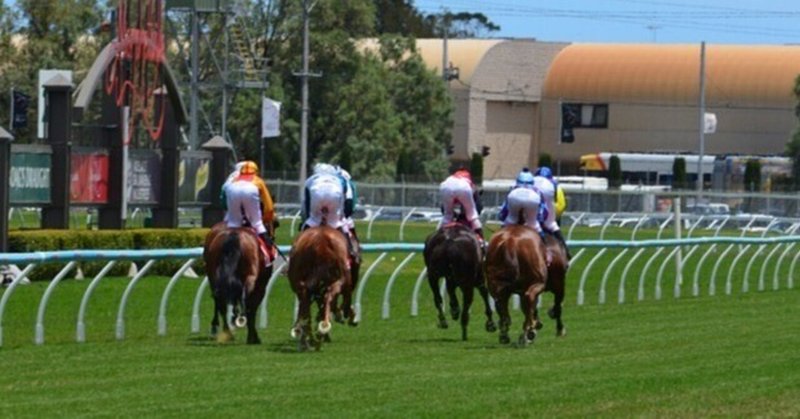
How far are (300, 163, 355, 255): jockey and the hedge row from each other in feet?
35.0

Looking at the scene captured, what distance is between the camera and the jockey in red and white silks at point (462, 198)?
16.8m

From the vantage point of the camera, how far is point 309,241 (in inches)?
573

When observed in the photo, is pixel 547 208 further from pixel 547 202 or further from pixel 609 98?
pixel 609 98

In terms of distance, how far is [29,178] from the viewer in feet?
92.8

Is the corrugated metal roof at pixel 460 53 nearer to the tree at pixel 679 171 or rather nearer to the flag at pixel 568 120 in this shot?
the flag at pixel 568 120

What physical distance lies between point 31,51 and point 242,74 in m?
12.8

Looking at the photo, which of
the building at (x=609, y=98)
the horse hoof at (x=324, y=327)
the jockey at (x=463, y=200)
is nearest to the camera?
the horse hoof at (x=324, y=327)

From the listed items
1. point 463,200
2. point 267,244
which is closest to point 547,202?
point 463,200

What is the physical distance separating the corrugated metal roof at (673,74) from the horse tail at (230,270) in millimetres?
62894

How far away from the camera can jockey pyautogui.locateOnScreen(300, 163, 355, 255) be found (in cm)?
1506

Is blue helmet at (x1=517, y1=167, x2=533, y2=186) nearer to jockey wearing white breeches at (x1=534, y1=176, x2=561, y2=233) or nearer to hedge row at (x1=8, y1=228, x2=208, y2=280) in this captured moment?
jockey wearing white breeches at (x1=534, y1=176, x2=561, y2=233)

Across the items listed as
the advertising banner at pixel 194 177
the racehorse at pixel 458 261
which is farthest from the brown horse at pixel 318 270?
the advertising banner at pixel 194 177

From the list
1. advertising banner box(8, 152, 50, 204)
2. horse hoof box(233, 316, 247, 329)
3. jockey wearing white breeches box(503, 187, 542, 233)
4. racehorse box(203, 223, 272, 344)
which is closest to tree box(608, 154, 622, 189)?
advertising banner box(8, 152, 50, 204)

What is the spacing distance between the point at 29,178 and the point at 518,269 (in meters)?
14.6
